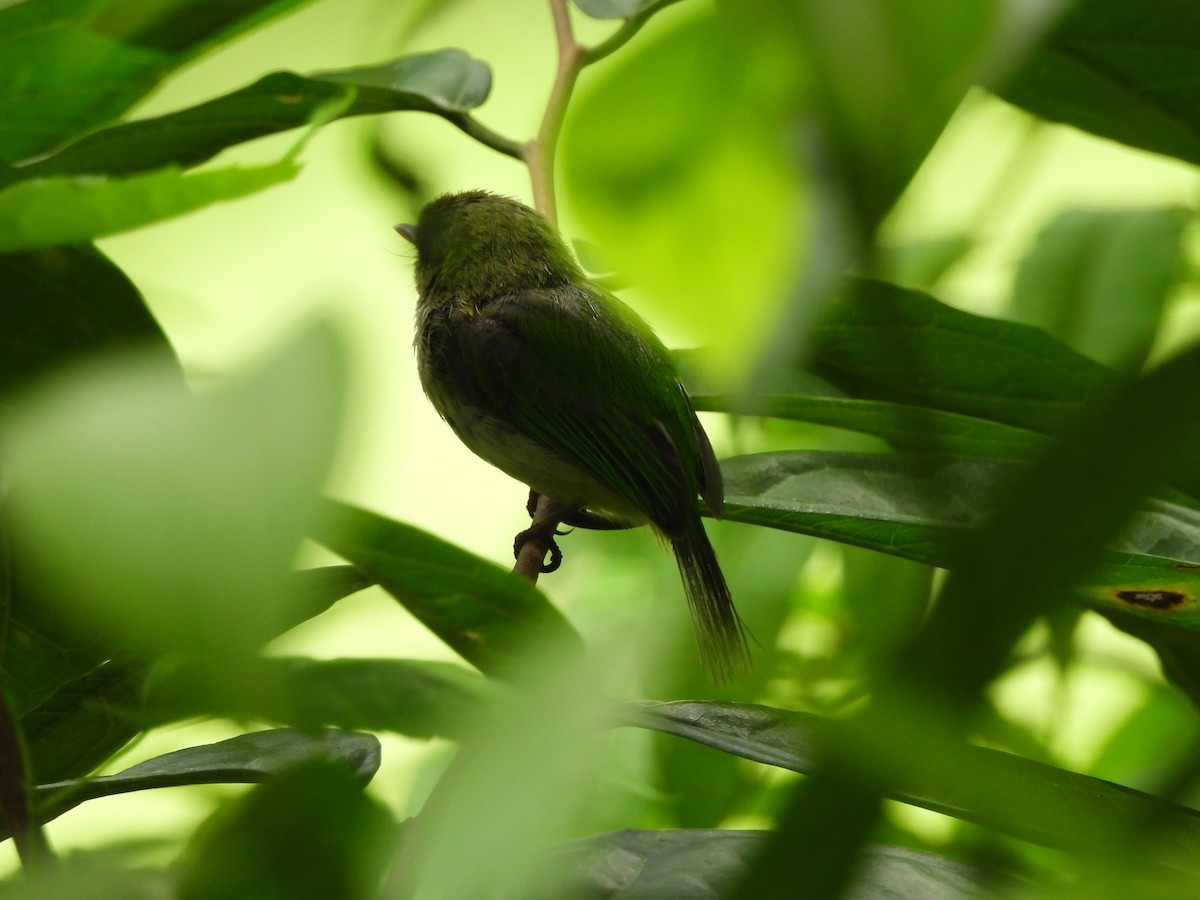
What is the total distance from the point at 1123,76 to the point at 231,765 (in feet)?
1.81

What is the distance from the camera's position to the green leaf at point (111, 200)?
30 centimetres

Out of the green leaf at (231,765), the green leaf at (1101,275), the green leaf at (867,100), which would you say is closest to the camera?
the green leaf at (867,100)

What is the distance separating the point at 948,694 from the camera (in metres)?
0.15

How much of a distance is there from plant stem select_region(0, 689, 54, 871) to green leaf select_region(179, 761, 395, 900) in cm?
8

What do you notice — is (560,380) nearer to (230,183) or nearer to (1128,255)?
(1128,255)

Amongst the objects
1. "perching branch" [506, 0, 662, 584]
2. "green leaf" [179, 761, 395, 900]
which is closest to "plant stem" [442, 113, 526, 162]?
"perching branch" [506, 0, 662, 584]

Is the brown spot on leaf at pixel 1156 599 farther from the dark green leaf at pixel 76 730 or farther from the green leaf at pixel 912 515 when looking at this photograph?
the dark green leaf at pixel 76 730

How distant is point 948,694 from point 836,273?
0.19 feet

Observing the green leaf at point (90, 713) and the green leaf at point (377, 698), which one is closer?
the green leaf at point (377, 698)

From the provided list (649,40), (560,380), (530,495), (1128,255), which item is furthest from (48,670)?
(1128,255)

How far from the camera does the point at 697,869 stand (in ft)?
1.20

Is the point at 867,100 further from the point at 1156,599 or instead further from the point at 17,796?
the point at 1156,599

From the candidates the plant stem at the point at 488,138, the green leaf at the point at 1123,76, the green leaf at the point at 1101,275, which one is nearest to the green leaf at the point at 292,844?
the green leaf at the point at 1123,76

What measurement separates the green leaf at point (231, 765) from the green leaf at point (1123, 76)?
1.44ft
